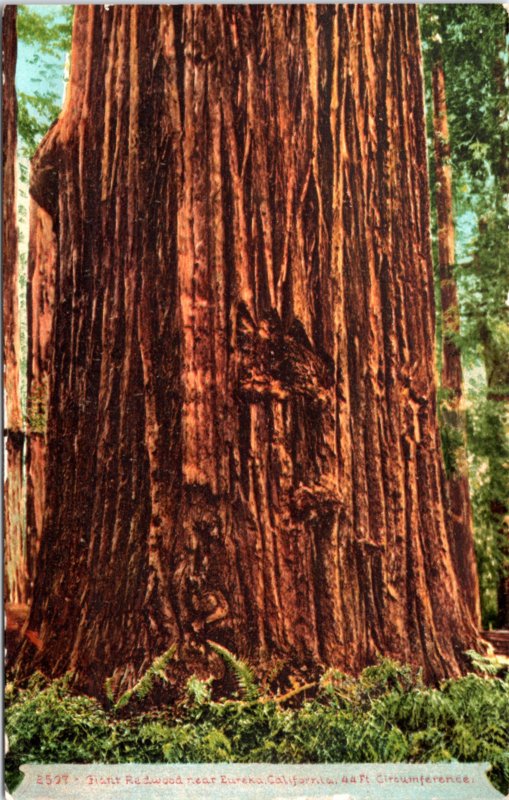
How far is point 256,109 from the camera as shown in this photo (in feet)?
8.51

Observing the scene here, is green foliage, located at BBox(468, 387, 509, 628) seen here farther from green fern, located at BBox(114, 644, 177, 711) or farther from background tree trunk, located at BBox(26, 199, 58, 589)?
background tree trunk, located at BBox(26, 199, 58, 589)

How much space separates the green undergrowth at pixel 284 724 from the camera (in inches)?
98.0

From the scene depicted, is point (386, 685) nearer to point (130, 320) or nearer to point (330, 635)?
point (330, 635)

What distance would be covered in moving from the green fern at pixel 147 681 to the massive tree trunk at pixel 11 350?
0.46 metres

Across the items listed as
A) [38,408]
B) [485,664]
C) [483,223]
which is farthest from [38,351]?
[485,664]

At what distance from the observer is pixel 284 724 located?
2492 mm

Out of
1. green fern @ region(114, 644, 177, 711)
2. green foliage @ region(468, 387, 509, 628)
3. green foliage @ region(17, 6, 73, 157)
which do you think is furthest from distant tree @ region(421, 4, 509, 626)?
green foliage @ region(17, 6, 73, 157)

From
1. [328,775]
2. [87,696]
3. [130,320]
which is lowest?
[328,775]

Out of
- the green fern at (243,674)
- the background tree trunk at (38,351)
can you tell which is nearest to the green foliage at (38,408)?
the background tree trunk at (38,351)

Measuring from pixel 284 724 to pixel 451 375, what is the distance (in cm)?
128

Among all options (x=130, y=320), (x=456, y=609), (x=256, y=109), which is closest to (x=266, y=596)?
(x=456, y=609)

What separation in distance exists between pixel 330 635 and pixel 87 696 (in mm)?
827

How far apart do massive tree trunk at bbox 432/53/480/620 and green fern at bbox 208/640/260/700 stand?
764 mm

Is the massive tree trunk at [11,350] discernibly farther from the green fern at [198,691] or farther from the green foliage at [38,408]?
the green fern at [198,691]
